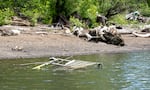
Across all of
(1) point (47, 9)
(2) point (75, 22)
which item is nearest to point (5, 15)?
(1) point (47, 9)

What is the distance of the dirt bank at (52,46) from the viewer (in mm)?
24650

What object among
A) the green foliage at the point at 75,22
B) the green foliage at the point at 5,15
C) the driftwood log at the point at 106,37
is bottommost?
the driftwood log at the point at 106,37

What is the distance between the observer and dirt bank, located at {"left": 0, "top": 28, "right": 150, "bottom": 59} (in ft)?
80.9

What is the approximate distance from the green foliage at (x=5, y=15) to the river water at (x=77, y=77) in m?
9.57

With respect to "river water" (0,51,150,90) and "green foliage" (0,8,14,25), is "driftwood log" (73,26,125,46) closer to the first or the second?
"green foliage" (0,8,14,25)

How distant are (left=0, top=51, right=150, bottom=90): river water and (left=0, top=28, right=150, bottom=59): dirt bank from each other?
248 cm

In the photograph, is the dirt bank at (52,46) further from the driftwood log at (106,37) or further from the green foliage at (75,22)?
the green foliage at (75,22)

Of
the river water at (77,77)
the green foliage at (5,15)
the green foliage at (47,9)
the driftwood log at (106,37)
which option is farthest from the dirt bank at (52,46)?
the green foliage at (47,9)

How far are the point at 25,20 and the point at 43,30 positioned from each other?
2.97 metres

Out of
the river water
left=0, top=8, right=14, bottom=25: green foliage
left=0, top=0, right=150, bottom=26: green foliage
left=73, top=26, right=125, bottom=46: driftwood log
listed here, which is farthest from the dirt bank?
left=0, top=0, right=150, bottom=26: green foliage

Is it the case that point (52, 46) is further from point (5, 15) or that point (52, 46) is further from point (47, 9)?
point (47, 9)

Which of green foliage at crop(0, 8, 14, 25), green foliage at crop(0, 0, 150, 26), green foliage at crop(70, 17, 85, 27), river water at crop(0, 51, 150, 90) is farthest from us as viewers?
green foliage at crop(70, 17, 85, 27)

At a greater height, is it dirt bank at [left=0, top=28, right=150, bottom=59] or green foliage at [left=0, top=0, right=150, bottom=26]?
green foliage at [left=0, top=0, right=150, bottom=26]

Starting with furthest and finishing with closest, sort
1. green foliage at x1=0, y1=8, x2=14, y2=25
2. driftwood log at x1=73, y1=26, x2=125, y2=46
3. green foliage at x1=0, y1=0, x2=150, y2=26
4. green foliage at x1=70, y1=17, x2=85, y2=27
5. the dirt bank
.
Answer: green foliage at x1=70, y1=17, x2=85, y2=27
green foliage at x1=0, y1=0, x2=150, y2=26
green foliage at x1=0, y1=8, x2=14, y2=25
driftwood log at x1=73, y1=26, x2=125, y2=46
the dirt bank
